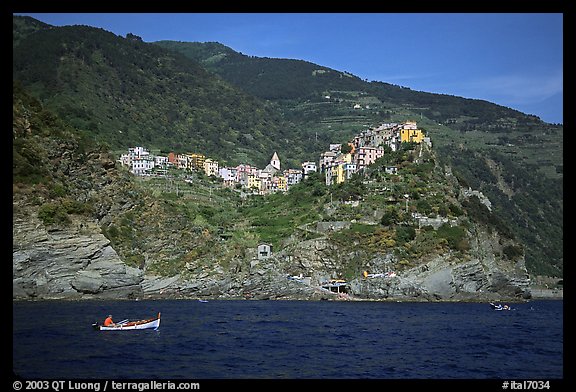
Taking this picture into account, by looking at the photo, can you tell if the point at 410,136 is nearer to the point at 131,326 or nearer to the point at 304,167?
the point at 304,167

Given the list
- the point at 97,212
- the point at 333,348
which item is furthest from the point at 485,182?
the point at 333,348

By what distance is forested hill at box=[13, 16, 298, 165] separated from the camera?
12144 cm

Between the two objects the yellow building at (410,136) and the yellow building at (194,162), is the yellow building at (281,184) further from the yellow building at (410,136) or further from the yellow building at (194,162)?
the yellow building at (410,136)

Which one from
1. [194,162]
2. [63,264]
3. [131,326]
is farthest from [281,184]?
[131,326]

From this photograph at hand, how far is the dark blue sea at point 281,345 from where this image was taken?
24.7 m

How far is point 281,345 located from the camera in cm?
3269

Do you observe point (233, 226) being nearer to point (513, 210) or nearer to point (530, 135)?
point (513, 210)

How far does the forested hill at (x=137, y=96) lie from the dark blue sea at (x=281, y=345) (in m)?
64.3

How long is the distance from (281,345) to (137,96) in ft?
411

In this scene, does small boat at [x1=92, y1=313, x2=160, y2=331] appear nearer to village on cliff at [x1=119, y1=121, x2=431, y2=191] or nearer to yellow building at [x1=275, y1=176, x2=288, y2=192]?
village on cliff at [x1=119, y1=121, x2=431, y2=191]

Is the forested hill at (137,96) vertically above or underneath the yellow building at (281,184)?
above

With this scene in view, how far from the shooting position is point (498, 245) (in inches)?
3270

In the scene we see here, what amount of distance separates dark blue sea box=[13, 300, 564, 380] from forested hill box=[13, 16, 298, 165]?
64337 millimetres

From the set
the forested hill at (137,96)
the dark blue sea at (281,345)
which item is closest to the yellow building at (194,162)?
the forested hill at (137,96)
